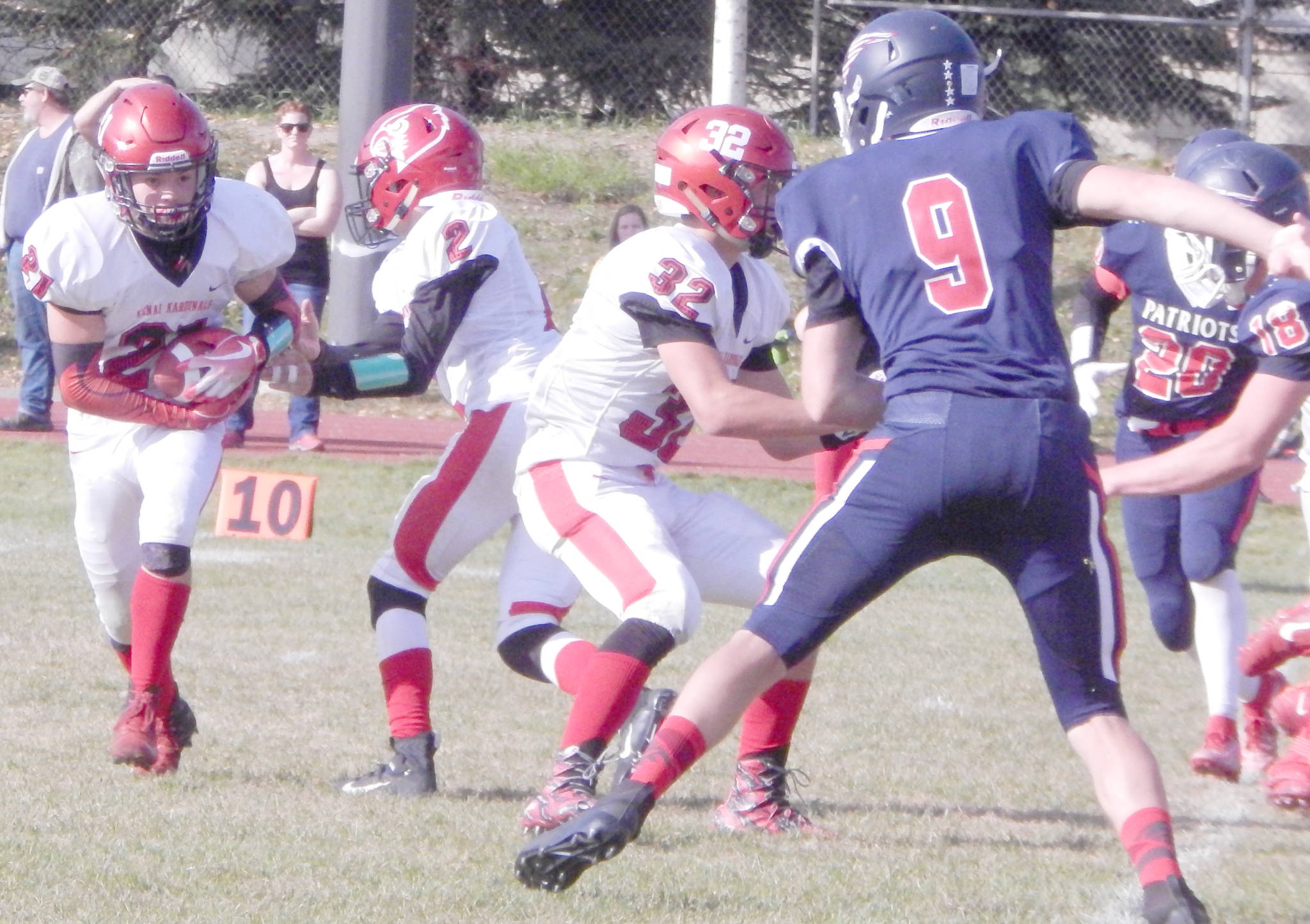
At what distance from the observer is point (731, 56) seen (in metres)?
11.7

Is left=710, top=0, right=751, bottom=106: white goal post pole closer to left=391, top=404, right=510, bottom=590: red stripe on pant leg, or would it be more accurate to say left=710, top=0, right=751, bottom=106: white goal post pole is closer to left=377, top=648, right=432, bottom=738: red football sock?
left=391, top=404, right=510, bottom=590: red stripe on pant leg

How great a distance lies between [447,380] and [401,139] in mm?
578

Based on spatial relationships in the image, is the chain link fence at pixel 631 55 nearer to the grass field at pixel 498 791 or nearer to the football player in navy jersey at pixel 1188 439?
the grass field at pixel 498 791

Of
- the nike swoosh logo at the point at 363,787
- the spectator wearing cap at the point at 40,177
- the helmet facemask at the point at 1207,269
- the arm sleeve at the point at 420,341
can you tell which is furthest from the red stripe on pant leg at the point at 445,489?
the spectator wearing cap at the point at 40,177

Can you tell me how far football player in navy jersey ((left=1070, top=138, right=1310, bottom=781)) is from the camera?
4.70 meters

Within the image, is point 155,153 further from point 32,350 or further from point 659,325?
point 32,350

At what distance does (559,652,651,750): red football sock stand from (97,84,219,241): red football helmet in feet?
4.89

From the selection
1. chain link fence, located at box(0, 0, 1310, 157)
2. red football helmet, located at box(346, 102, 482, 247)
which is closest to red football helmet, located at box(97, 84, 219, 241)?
red football helmet, located at box(346, 102, 482, 247)

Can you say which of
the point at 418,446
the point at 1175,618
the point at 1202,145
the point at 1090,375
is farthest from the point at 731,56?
the point at 1175,618

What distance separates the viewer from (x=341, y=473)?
9242 mm

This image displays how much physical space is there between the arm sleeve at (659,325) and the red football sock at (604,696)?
2.13 feet

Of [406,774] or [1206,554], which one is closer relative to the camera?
[406,774]

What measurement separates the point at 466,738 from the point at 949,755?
128cm

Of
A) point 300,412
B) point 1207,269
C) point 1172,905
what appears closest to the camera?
point 1172,905
